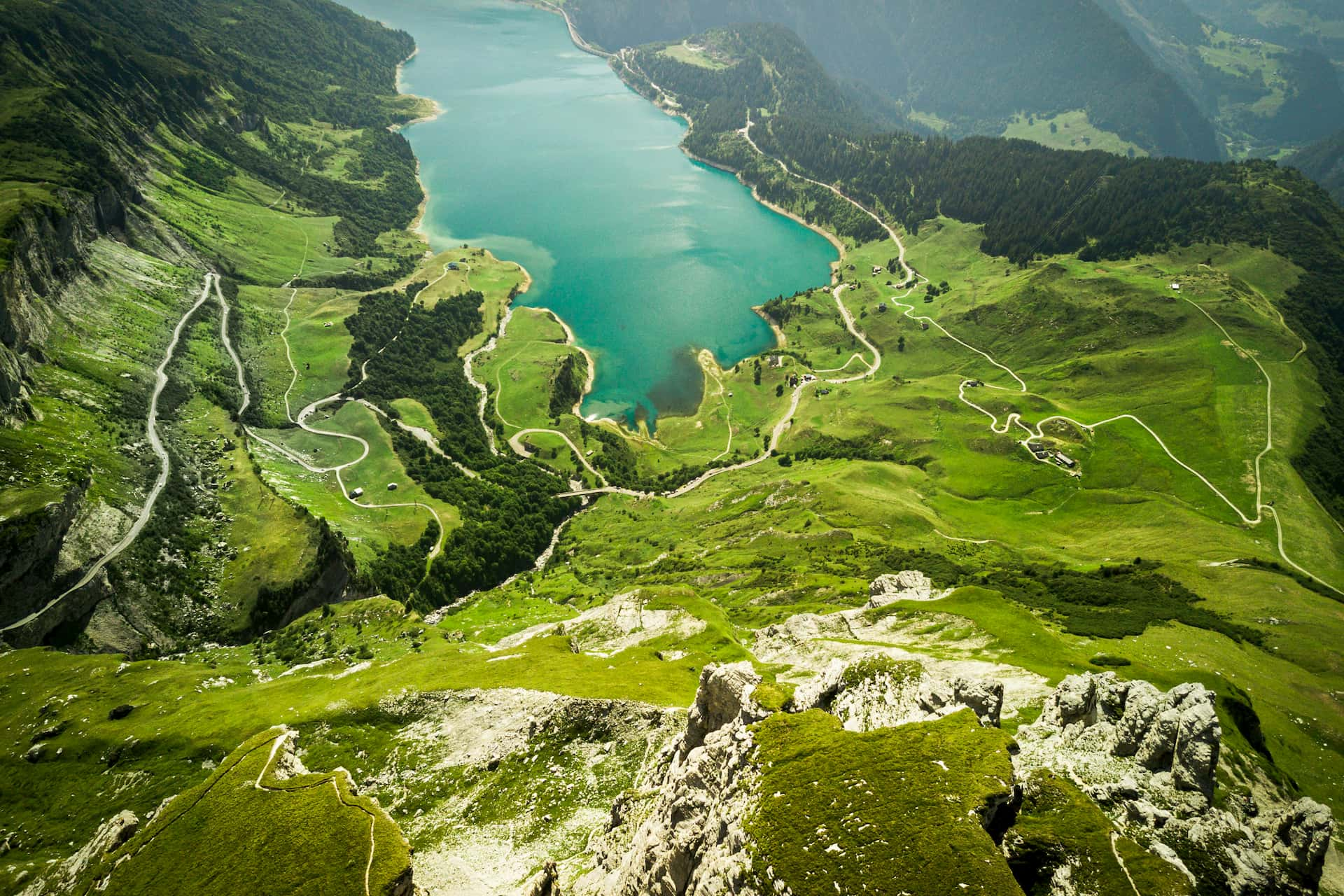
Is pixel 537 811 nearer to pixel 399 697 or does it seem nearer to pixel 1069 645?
pixel 399 697

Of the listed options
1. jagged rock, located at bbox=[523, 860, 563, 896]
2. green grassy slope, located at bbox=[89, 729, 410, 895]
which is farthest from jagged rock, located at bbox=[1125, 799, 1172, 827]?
green grassy slope, located at bbox=[89, 729, 410, 895]

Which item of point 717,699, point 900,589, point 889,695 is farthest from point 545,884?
point 900,589

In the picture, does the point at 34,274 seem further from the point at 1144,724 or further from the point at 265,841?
the point at 1144,724

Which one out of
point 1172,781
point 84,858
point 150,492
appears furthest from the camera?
point 150,492

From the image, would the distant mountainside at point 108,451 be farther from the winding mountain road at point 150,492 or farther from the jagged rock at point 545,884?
the jagged rock at point 545,884

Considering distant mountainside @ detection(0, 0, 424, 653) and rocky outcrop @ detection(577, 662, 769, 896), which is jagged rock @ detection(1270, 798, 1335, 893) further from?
distant mountainside @ detection(0, 0, 424, 653)

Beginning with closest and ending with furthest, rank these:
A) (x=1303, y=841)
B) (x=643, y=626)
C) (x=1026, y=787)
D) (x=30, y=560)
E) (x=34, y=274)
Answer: (x=1026, y=787) → (x=1303, y=841) → (x=30, y=560) → (x=643, y=626) → (x=34, y=274)

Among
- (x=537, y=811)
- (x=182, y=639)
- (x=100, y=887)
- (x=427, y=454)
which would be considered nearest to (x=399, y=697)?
(x=537, y=811)
